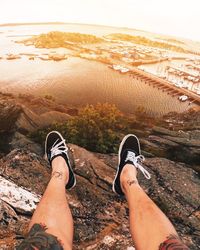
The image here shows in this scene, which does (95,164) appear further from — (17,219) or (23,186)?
(17,219)

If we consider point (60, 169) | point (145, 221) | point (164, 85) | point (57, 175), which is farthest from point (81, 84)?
point (145, 221)

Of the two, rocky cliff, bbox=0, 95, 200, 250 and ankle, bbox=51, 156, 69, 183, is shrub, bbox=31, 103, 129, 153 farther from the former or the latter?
ankle, bbox=51, 156, 69, 183

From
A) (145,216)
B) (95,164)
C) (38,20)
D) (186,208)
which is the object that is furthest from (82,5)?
(145,216)

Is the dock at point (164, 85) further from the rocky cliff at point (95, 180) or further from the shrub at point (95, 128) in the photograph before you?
the shrub at point (95, 128)

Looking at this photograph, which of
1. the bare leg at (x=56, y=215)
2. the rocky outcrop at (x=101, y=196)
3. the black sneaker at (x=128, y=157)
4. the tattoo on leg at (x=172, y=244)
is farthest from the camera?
the black sneaker at (x=128, y=157)

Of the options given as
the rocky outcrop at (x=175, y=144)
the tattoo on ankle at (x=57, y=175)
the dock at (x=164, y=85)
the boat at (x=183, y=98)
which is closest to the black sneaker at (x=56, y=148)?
the tattoo on ankle at (x=57, y=175)

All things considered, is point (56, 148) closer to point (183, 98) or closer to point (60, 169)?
point (60, 169)
